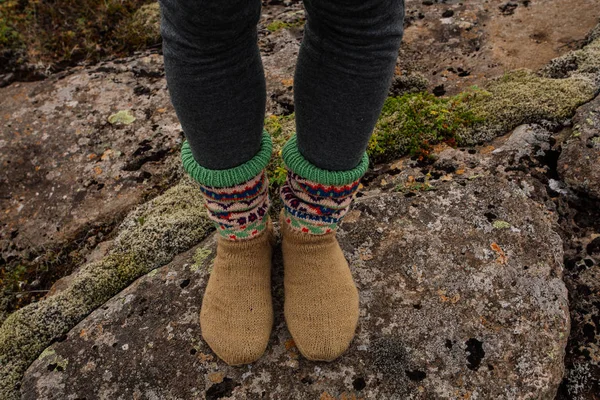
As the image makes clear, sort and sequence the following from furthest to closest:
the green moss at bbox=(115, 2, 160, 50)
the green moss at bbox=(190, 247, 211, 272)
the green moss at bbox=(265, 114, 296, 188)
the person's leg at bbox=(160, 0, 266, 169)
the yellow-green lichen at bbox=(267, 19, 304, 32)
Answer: the green moss at bbox=(115, 2, 160, 50) → the yellow-green lichen at bbox=(267, 19, 304, 32) → the green moss at bbox=(265, 114, 296, 188) → the green moss at bbox=(190, 247, 211, 272) → the person's leg at bbox=(160, 0, 266, 169)

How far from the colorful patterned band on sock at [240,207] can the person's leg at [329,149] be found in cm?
10

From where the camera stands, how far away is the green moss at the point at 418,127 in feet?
7.53

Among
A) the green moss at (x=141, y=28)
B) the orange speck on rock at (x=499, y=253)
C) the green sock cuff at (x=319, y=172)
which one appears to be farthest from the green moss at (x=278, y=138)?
the green moss at (x=141, y=28)

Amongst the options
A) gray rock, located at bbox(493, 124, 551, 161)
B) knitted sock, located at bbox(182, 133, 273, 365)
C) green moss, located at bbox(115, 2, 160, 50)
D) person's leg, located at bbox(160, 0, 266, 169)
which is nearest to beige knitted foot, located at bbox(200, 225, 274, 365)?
knitted sock, located at bbox(182, 133, 273, 365)

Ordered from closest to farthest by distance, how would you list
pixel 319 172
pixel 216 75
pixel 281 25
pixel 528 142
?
pixel 216 75 → pixel 319 172 → pixel 528 142 → pixel 281 25

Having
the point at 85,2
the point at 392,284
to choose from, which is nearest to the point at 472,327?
the point at 392,284

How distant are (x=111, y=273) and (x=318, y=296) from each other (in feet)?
3.05

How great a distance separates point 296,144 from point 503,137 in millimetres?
1277

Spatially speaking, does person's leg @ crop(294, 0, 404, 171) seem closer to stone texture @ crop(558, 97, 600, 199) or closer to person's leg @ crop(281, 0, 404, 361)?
person's leg @ crop(281, 0, 404, 361)

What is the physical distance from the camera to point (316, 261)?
1659 millimetres

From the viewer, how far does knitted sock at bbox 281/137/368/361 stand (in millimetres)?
1489

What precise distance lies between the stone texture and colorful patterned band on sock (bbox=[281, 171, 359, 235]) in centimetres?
110

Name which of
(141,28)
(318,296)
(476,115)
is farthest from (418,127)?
(141,28)

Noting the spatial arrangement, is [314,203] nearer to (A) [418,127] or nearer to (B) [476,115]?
(A) [418,127]
